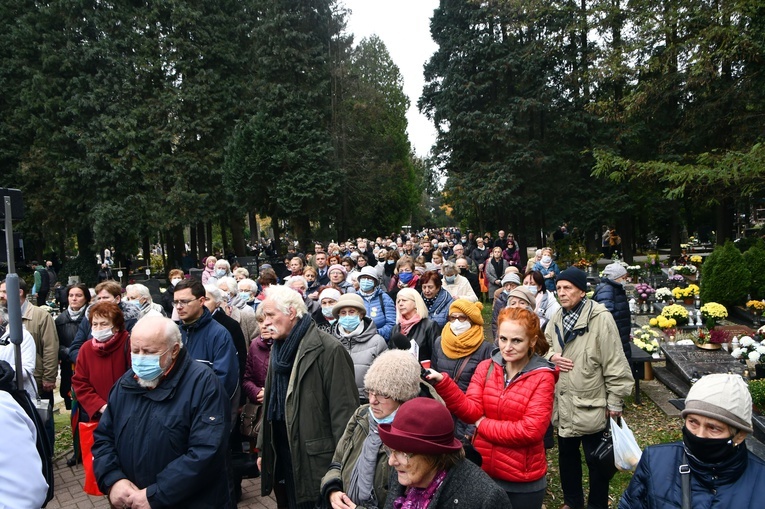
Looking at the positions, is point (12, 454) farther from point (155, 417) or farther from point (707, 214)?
point (707, 214)

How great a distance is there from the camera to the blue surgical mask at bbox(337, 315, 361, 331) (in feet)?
15.8

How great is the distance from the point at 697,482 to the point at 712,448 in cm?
17

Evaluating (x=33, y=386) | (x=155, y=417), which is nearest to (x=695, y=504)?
(x=155, y=417)

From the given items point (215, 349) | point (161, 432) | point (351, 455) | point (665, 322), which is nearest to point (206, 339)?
point (215, 349)

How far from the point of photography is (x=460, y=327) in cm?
441

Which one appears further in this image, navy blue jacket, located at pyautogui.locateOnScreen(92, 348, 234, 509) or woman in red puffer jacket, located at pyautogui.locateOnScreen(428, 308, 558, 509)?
woman in red puffer jacket, located at pyautogui.locateOnScreen(428, 308, 558, 509)

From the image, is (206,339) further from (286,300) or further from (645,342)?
(645,342)

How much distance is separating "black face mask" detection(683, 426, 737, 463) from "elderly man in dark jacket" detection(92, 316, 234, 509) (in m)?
2.42

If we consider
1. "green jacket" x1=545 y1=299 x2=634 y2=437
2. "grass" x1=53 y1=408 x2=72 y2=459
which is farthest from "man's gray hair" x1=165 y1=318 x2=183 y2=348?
"grass" x1=53 y1=408 x2=72 y2=459

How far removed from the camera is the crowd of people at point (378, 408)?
242 centimetres

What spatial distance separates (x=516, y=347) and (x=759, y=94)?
16756mm

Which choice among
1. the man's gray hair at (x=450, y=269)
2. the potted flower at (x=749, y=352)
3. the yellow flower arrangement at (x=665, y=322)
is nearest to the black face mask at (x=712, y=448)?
the potted flower at (x=749, y=352)

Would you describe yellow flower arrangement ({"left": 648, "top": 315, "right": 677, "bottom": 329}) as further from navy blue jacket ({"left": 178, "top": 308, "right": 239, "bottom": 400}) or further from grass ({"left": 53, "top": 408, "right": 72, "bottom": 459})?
grass ({"left": 53, "top": 408, "right": 72, "bottom": 459})

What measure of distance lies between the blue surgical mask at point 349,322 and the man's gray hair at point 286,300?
2.84 ft
